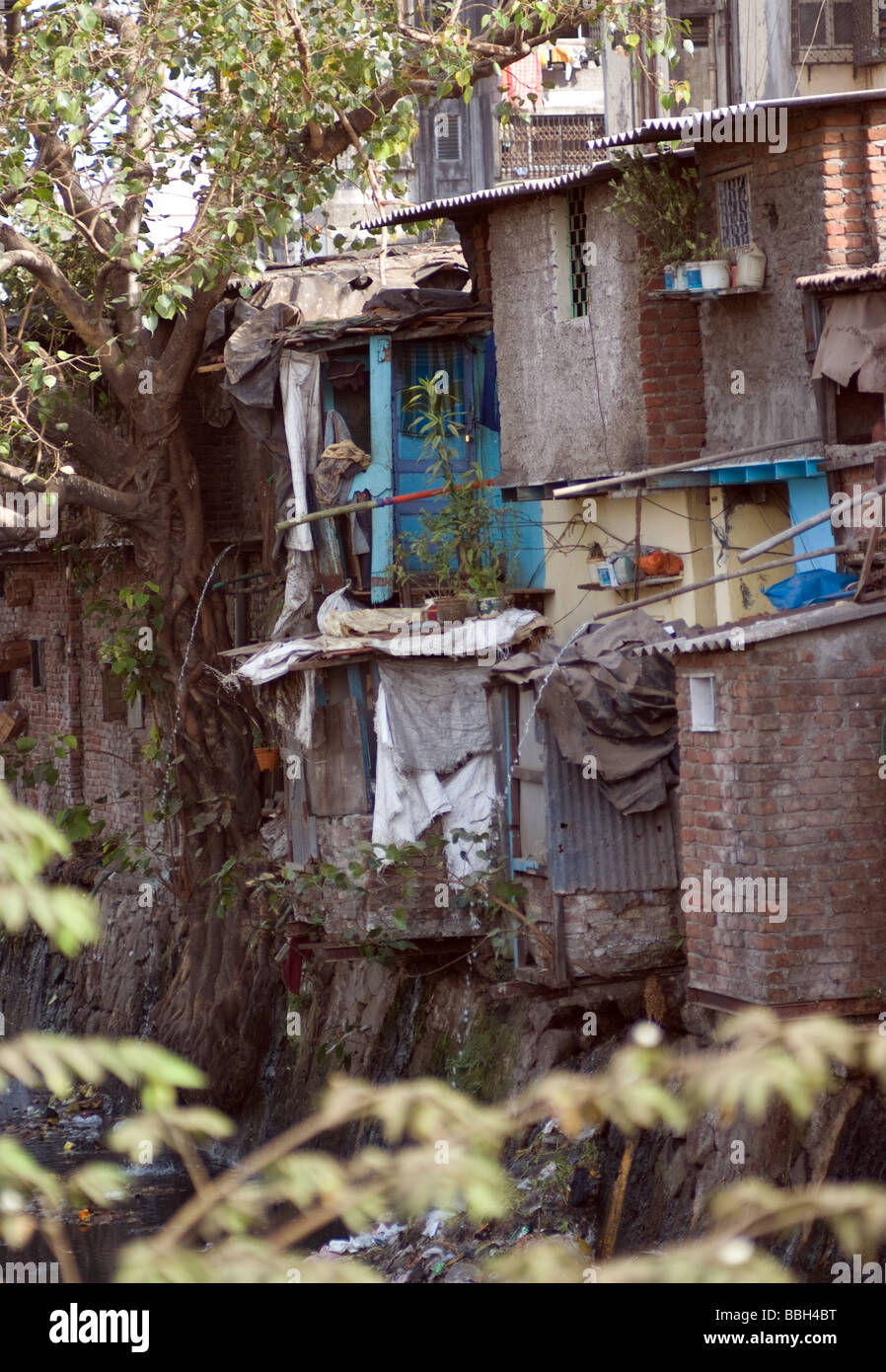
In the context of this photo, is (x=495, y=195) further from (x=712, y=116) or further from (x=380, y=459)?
(x=712, y=116)

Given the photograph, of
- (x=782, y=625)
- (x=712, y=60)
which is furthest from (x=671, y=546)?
(x=712, y=60)

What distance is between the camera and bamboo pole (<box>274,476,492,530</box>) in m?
13.4

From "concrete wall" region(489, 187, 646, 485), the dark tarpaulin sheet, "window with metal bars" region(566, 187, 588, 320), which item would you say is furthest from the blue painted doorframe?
the dark tarpaulin sheet

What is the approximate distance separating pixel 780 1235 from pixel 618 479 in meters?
4.88

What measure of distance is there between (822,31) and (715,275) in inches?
288

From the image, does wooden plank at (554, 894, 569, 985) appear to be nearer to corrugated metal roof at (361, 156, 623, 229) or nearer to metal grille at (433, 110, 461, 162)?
corrugated metal roof at (361, 156, 623, 229)

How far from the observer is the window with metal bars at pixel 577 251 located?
12875mm

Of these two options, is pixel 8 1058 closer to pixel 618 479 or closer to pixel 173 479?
pixel 618 479

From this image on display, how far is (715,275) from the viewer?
11.5 m

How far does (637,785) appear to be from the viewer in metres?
10.6

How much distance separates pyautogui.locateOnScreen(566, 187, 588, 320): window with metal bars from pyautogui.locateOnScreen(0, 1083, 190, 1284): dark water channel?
25.0 feet
